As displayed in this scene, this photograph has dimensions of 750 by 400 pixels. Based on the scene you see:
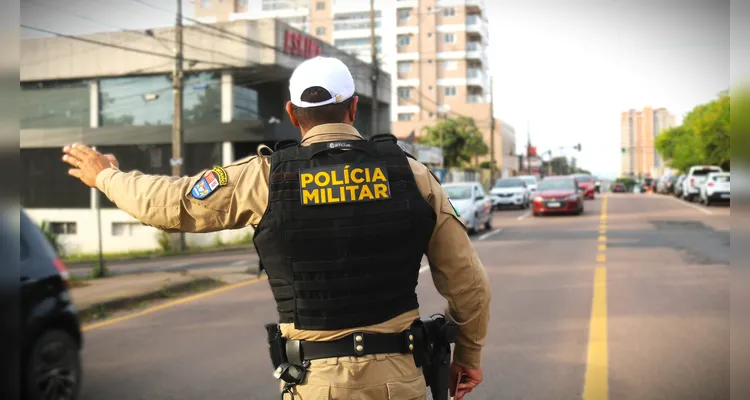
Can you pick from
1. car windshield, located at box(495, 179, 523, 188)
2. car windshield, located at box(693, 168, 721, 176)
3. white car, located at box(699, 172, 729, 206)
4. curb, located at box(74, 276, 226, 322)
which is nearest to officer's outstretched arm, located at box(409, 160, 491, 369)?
curb, located at box(74, 276, 226, 322)

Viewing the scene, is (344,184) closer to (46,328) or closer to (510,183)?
(46,328)

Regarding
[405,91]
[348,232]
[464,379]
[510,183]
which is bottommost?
[464,379]

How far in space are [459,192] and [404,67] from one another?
212 feet

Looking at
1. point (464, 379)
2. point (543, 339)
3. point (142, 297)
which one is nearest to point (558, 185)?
point (142, 297)

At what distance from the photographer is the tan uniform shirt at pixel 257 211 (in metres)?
2.34

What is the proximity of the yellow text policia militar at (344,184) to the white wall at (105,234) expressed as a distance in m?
23.1

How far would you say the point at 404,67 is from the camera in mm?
83875

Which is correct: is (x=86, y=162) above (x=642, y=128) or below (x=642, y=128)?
below

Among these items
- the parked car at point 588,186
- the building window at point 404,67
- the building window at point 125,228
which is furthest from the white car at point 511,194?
the building window at point 404,67

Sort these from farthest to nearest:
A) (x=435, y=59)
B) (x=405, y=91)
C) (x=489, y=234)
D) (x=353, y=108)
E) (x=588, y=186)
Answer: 1. (x=405, y=91)
2. (x=435, y=59)
3. (x=588, y=186)
4. (x=489, y=234)
5. (x=353, y=108)

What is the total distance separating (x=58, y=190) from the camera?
28.8m

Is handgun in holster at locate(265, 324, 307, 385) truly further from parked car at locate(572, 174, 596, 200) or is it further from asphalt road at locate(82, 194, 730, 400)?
parked car at locate(572, 174, 596, 200)

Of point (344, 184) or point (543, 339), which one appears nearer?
point (344, 184)

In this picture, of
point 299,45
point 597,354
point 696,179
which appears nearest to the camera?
point 597,354
